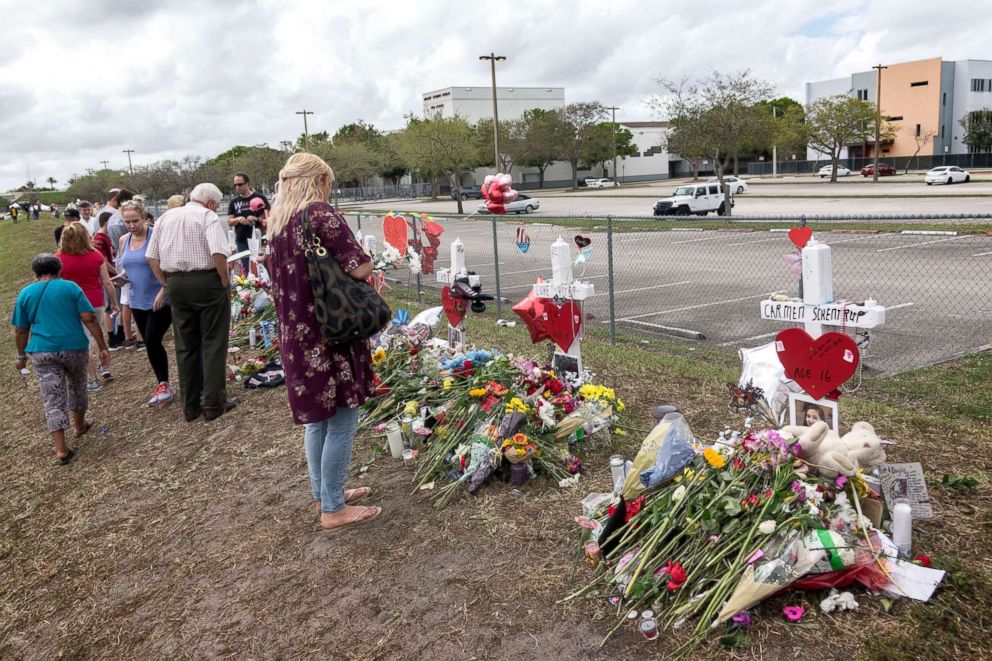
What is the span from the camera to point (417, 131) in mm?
45312

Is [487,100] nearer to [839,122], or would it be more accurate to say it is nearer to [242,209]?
[839,122]

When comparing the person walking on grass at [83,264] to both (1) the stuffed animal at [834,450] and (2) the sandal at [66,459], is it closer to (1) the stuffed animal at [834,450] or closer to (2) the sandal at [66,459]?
(2) the sandal at [66,459]

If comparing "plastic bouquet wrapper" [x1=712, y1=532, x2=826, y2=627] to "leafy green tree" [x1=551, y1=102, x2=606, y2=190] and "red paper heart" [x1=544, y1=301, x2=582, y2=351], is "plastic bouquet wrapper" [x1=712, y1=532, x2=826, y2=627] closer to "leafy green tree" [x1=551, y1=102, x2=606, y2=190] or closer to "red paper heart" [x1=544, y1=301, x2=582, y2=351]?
"red paper heart" [x1=544, y1=301, x2=582, y2=351]

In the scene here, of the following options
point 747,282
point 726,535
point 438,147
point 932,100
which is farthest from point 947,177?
point 726,535

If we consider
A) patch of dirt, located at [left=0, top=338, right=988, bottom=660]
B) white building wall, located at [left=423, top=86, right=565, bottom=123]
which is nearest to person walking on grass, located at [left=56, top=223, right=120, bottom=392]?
patch of dirt, located at [left=0, top=338, right=988, bottom=660]

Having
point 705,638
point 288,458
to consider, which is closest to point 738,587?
point 705,638

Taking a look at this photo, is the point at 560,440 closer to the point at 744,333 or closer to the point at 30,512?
the point at 30,512

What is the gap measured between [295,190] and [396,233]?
4742mm

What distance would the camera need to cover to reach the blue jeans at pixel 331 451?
3.51 meters

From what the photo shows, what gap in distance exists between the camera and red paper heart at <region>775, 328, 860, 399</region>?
124 inches

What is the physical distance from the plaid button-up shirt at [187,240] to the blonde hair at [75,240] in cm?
171

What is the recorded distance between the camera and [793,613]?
2.56 meters

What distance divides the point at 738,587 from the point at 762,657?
0.24 m

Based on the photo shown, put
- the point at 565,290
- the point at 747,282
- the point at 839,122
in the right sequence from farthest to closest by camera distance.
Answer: the point at 839,122 < the point at 747,282 < the point at 565,290
